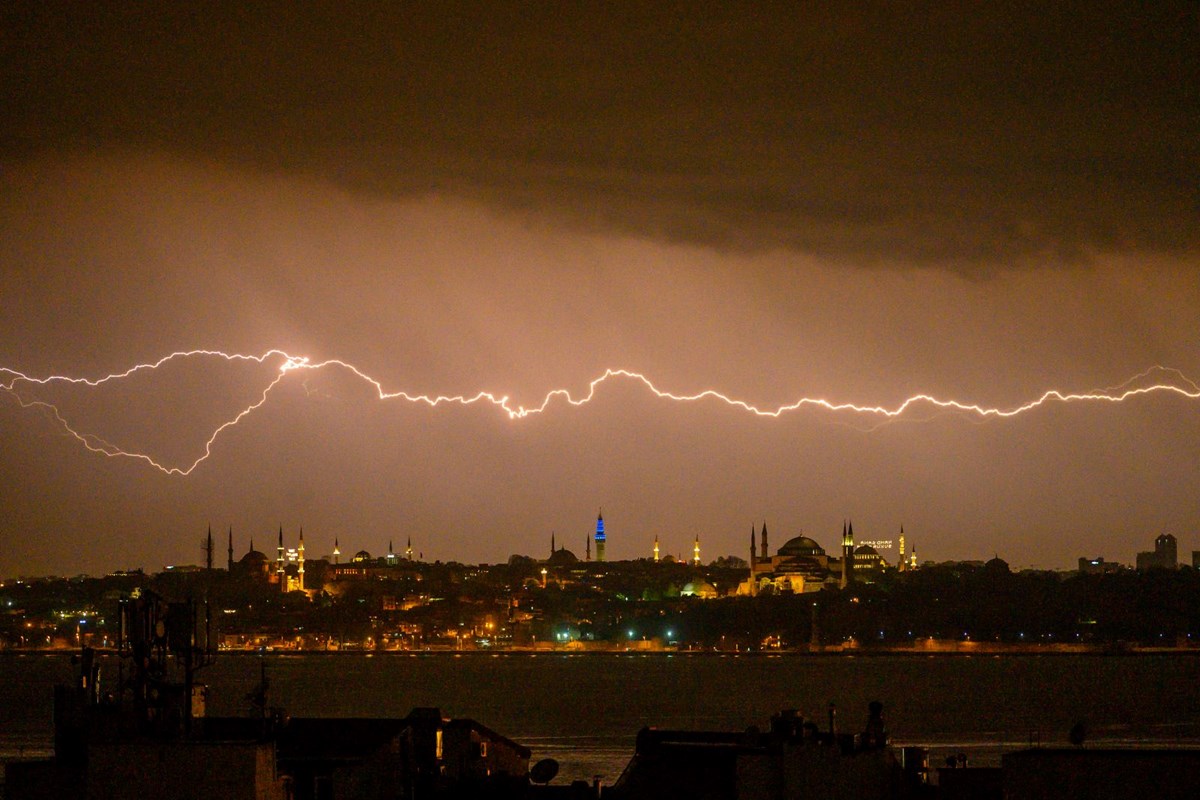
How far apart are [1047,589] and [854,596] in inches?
764

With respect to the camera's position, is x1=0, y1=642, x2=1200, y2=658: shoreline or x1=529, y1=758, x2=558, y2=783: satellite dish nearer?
x1=529, y1=758, x2=558, y2=783: satellite dish

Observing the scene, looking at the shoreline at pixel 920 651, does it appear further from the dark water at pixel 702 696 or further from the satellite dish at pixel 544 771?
the satellite dish at pixel 544 771

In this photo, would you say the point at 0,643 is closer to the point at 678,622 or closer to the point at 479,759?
the point at 678,622

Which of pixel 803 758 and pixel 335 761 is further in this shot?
pixel 335 761

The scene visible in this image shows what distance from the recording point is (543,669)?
14475 cm

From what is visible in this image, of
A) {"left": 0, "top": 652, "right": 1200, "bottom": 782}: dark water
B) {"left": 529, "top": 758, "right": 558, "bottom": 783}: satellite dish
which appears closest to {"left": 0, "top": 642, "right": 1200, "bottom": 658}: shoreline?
{"left": 0, "top": 652, "right": 1200, "bottom": 782}: dark water

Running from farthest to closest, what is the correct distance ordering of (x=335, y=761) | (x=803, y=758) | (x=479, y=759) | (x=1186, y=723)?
(x=1186, y=723) → (x=479, y=759) → (x=335, y=761) → (x=803, y=758)

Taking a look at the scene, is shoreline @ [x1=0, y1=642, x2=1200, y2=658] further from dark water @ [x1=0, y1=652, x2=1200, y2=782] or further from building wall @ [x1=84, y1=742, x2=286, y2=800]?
building wall @ [x1=84, y1=742, x2=286, y2=800]

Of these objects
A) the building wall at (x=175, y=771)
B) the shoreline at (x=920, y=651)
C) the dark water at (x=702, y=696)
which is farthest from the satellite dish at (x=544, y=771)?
the shoreline at (x=920, y=651)

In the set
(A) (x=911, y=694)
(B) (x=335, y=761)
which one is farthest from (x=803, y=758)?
(A) (x=911, y=694)

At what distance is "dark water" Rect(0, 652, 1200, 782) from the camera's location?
62.7m

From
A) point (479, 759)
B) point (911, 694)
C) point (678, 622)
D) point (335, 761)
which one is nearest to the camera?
point (335, 761)

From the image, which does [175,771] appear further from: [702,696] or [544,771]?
[702,696]

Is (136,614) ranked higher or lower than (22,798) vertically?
higher
